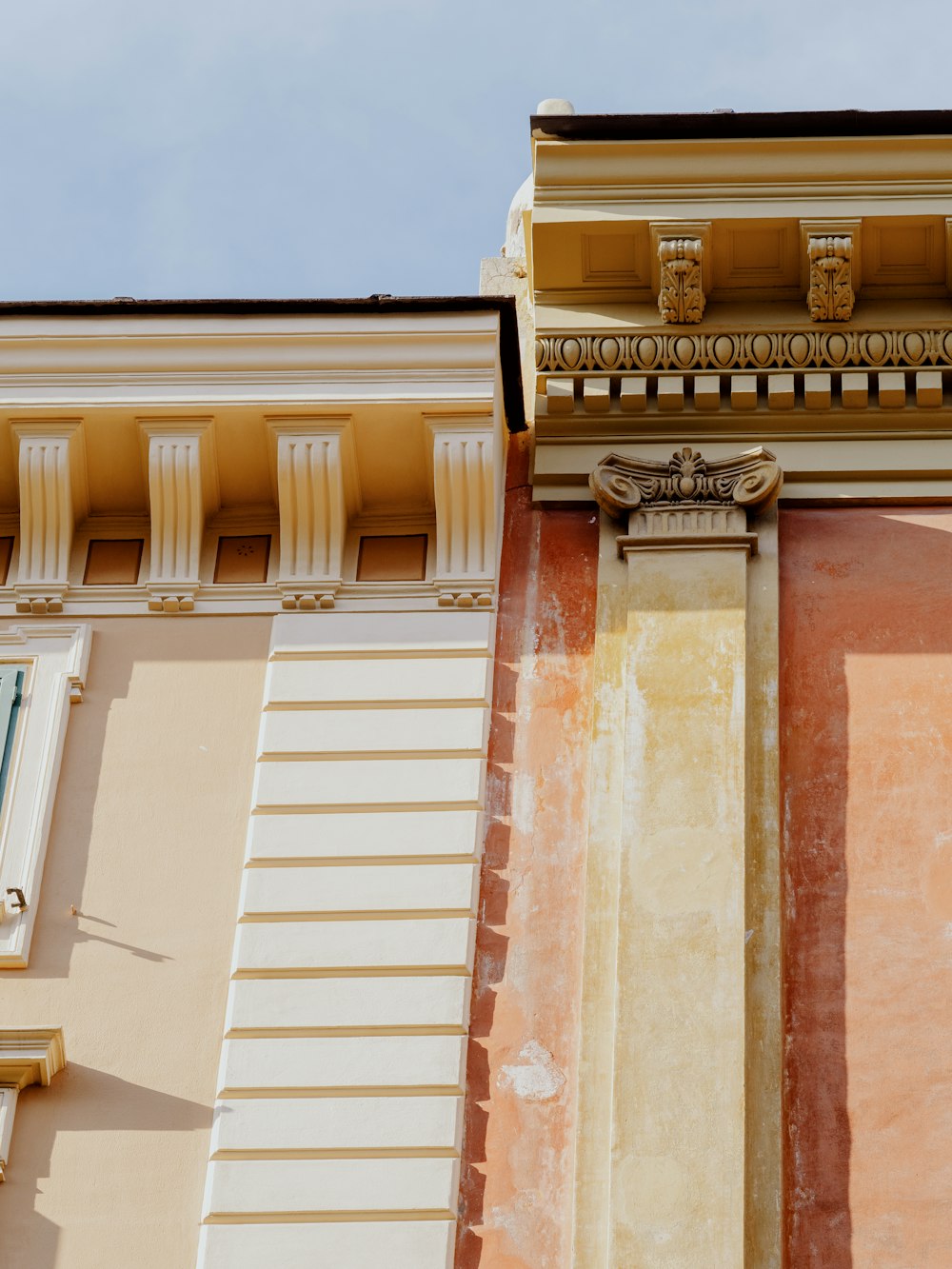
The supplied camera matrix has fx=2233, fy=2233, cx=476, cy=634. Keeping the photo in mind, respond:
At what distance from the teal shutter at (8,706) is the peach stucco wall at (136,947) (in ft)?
0.85

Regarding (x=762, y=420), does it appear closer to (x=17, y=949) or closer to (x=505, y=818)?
(x=505, y=818)

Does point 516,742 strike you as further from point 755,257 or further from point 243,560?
point 755,257

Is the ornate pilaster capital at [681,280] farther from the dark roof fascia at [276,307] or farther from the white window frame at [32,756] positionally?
the white window frame at [32,756]

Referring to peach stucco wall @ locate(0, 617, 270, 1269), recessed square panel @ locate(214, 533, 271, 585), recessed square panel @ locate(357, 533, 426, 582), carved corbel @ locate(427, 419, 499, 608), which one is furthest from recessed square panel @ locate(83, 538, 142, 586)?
carved corbel @ locate(427, 419, 499, 608)

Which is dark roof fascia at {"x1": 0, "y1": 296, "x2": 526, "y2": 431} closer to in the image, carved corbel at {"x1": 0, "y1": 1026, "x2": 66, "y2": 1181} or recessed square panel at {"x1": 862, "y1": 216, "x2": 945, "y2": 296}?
recessed square panel at {"x1": 862, "y1": 216, "x2": 945, "y2": 296}

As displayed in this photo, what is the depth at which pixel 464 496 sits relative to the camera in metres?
10.6

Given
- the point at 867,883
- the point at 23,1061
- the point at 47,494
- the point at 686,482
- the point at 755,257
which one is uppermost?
the point at 755,257

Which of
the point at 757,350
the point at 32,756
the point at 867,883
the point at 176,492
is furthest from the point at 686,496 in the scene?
the point at 32,756

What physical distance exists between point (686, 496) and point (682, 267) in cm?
115

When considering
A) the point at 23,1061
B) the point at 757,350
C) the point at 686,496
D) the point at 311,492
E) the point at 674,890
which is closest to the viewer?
the point at 23,1061

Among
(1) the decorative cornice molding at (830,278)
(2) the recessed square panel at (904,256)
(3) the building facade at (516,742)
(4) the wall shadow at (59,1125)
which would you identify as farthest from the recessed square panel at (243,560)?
(2) the recessed square panel at (904,256)

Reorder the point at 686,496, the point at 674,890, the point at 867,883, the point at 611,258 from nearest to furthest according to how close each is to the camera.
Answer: the point at 674,890 → the point at 867,883 → the point at 686,496 → the point at 611,258

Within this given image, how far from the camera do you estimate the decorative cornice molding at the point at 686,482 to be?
1046 centimetres

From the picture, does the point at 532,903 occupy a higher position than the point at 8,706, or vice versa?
the point at 8,706
